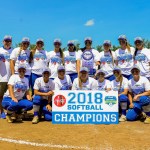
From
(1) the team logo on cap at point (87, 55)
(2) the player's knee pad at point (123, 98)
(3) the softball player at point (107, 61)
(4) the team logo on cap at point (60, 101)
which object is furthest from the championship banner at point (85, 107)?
(1) the team logo on cap at point (87, 55)

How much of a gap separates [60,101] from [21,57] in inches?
70.3

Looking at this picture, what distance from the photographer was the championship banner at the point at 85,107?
7.57 metres

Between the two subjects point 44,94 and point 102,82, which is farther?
point 102,82

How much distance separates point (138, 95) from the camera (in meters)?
7.75

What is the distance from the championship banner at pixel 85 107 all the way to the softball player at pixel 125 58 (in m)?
1.09

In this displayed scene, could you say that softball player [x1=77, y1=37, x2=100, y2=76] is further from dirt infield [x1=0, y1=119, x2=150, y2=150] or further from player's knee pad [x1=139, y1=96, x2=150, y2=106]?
dirt infield [x1=0, y1=119, x2=150, y2=150]

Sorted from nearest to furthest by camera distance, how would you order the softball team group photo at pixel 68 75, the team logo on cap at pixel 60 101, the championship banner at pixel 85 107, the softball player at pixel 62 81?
the championship banner at pixel 85 107
the team logo on cap at pixel 60 101
the softball team group photo at pixel 68 75
the softball player at pixel 62 81

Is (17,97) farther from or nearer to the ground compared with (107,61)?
nearer to the ground

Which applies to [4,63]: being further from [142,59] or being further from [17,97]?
[142,59]

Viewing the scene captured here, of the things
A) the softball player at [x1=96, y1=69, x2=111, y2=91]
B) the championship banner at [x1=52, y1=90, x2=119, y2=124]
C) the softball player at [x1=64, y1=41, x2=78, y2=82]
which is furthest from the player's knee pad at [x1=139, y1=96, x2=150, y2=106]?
the softball player at [x1=64, y1=41, x2=78, y2=82]

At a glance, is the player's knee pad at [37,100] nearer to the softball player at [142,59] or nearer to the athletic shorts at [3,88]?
the athletic shorts at [3,88]

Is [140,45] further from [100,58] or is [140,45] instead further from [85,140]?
[85,140]

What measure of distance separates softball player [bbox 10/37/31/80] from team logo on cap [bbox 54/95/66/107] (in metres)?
1.33

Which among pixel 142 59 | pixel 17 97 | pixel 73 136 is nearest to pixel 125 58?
pixel 142 59
